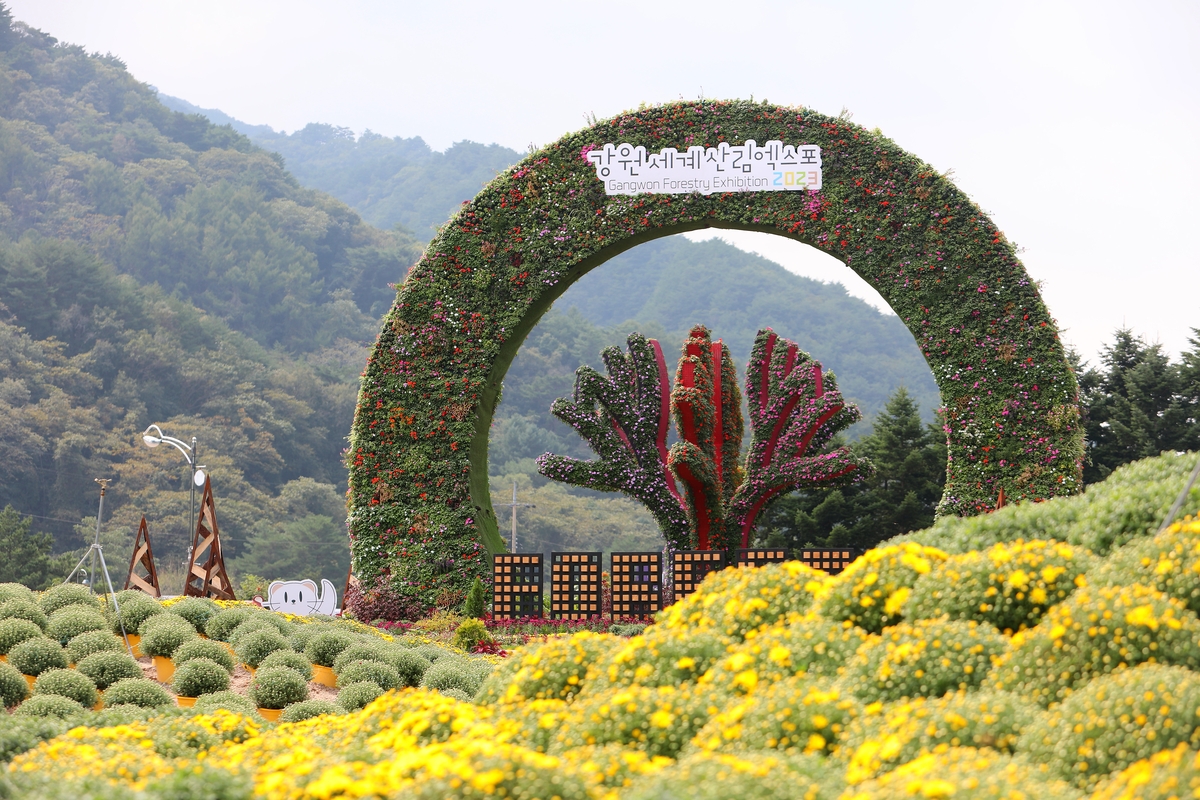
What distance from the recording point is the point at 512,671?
4.40 meters

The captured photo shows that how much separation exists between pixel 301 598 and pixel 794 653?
14072mm

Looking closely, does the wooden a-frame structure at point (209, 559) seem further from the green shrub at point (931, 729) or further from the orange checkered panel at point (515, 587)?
the green shrub at point (931, 729)

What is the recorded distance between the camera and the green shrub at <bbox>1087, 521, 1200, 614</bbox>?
3.52 m

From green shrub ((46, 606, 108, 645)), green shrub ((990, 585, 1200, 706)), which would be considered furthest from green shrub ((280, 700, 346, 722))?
green shrub ((990, 585, 1200, 706))

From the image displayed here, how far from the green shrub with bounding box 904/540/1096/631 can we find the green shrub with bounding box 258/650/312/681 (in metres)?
5.14

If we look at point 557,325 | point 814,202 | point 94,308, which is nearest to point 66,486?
point 94,308

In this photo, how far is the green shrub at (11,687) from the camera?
19.8 feet

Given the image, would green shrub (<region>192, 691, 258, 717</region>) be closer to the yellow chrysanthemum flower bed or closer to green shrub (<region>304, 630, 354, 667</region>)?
green shrub (<region>304, 630, 354, 667</region>)

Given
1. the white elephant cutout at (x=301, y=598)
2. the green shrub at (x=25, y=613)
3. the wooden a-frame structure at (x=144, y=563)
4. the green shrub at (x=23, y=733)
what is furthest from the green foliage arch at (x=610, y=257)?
the green shrub at (x=23, y=733)

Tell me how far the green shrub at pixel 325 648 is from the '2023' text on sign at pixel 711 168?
658 centimetres

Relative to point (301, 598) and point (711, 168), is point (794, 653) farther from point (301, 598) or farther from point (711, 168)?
point (301, 598)

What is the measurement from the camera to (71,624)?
7.61 m

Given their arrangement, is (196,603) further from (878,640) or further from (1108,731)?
(1108,731)

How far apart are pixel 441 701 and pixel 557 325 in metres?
44.8
